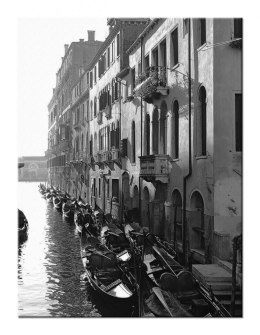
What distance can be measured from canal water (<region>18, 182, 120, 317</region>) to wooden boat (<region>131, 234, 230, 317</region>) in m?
1.09

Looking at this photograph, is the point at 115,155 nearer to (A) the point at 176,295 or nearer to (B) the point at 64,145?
(B) the point at 64,145

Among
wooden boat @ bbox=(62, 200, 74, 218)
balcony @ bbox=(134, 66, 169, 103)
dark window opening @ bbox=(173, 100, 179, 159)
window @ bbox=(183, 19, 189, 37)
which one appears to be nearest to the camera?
window @ bbox=(183, 19, 189, 37)

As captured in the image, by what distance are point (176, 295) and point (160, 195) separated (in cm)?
512

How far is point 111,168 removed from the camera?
19.3m

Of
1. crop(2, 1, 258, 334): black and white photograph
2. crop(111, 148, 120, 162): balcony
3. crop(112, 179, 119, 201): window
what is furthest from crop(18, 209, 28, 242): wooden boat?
crop(111, 148, 120, 162): balcony

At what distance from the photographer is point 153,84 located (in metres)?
12.9

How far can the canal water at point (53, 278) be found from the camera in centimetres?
881


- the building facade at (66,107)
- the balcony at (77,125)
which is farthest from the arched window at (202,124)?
the balcony at (77,125)

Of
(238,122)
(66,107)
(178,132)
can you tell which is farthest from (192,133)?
(66,107)

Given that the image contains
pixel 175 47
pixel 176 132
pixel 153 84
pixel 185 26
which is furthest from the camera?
pixel 153 84

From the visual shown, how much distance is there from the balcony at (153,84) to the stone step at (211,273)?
18.0 feet

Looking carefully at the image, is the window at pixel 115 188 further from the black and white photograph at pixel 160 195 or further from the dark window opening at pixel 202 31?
the dark window opening at pixel 202 31

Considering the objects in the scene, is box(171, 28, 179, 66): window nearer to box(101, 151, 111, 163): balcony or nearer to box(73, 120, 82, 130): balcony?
box(101, 151, 111, 163): balcony

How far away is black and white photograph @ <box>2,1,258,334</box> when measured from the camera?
25.9 ft
